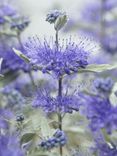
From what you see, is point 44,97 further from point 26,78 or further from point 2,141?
point 26,78

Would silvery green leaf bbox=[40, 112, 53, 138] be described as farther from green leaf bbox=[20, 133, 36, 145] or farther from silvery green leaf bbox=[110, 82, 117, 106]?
silvery green leaf bbox=[110, 82, 117, 106]

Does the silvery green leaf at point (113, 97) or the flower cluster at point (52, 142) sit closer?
the flower cluster at point (52, 142)

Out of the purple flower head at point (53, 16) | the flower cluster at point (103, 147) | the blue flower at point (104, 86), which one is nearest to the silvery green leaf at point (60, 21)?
the purple flower head at point (53, 16)

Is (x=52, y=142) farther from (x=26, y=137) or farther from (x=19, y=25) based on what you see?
(x=19, y=25)

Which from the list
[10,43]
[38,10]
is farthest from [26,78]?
[38,10]

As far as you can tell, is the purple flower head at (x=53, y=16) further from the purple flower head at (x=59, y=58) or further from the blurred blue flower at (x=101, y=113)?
the blurred blue flower at (x=101, y=113)

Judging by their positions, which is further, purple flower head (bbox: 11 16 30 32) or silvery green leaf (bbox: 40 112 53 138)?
purple flower head (bbox: 11 16 30 32)

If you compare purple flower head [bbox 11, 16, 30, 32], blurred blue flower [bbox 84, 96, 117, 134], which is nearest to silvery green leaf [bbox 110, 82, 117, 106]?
blurred blue flower [bbox 84, 96, 117, 134]
